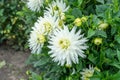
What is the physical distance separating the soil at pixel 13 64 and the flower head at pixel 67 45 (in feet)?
8.07

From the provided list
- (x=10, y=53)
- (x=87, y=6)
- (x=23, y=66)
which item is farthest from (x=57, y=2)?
(x=10, y=53)

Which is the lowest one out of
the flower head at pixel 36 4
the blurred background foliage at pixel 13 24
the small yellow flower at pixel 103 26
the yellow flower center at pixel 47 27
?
the small yellow flower at pixel 103 26

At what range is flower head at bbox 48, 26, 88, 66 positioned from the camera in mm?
1921

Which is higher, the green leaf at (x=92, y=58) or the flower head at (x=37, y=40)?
the flower head at (x=37, y=40)

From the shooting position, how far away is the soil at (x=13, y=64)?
442 cm

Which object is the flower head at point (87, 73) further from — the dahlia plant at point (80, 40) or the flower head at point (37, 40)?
the flower head at point (37, 40)

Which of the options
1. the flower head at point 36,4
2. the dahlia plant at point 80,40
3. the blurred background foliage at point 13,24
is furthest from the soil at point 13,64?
the dahlia plant at point 80,40

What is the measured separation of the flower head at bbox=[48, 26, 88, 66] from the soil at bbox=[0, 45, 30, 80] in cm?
246

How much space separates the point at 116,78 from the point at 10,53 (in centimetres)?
311

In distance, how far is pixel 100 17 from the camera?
213 centimetres

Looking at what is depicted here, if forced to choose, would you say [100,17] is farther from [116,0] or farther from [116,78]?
[116,78]

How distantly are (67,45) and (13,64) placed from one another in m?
2.79

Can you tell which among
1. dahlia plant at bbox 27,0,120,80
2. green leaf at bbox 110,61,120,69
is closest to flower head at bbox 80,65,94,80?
dahlia plant at bbox 27,0,120,80

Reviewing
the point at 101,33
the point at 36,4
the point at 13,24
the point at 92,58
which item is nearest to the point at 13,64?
the point at 13,24
